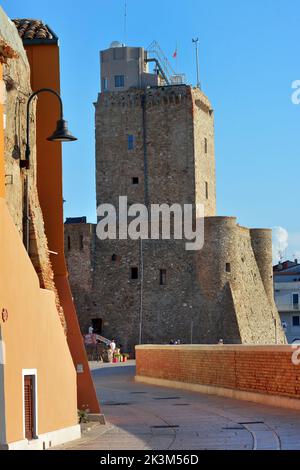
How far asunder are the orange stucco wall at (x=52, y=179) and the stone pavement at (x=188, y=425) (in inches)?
38.5

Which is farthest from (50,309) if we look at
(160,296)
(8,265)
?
(160,296)

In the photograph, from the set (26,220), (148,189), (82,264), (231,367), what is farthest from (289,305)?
(26,220)

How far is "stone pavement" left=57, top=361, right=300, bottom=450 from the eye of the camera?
51.6ft

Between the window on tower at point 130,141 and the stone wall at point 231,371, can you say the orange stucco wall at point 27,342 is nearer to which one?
the stone wall at point 231,371

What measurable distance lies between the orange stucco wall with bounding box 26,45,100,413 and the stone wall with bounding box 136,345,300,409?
411 cm

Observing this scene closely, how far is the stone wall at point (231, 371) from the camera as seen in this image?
2173 centimetres

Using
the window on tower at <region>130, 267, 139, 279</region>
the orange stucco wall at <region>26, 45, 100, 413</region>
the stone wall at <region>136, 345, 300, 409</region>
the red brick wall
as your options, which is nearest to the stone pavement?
the stone wall at <region>136, 345, 300, 409</region>

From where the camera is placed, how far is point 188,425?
19.2m

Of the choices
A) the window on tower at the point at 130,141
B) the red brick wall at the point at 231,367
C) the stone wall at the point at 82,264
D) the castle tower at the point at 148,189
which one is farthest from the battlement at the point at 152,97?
the red brick wall at the point at 231,367

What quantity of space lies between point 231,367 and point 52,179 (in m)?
8.31

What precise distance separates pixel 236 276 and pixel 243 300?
1.75 m

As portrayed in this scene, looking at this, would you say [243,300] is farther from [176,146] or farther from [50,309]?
[50,309]

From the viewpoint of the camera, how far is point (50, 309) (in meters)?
16.2

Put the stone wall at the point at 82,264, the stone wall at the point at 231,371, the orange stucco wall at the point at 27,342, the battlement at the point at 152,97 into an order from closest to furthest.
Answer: the orange stucco wall at the point at 27,342 < the stone wall at the point at 231,371 < the stone wall at the point at 82,264 < the battlement at the point at 152,97
